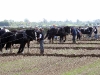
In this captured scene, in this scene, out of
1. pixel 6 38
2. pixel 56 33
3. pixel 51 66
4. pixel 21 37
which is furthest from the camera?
pixel 56 33

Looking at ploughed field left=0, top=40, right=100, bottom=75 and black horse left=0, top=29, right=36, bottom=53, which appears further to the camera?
black horse left=0, top=29, right=36, bottom=53

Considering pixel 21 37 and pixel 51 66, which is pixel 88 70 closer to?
pixel 51 66

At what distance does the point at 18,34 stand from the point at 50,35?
1501cm

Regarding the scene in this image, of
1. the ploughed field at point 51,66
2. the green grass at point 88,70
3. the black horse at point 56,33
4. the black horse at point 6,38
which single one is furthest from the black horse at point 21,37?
the black horse at point 56,33

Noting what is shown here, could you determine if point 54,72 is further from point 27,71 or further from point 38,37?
point 38,37

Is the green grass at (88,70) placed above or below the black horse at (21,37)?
below

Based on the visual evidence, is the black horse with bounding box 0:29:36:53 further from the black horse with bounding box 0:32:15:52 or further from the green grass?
the green grass

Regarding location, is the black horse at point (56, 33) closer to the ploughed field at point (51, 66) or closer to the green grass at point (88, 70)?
the ploughed field at point (51, 66)

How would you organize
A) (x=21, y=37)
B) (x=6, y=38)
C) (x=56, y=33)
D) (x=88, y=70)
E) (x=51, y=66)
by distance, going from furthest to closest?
1. (x=56, y=33)
2. (x=21, y=37)
3. (x=6, y=38)
4. (x=51, y=66)
5. (x=88, y=70)

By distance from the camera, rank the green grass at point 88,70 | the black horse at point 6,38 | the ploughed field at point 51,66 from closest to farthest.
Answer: the green grass at point 88,70 → the ploughed field at point 51,66 → the black horse at point 6,38

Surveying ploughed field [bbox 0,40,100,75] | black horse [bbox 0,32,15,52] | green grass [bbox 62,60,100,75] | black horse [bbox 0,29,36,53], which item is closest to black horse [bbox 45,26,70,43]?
black horse [bbox 0,29,36,53]

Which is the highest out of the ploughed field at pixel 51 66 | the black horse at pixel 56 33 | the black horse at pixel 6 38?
the black horse at pixel 6 38

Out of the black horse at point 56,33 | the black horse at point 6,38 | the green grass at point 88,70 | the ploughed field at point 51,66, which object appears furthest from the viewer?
the black horse at point 56,33

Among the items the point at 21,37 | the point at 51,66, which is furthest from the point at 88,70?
the point at 21,37
